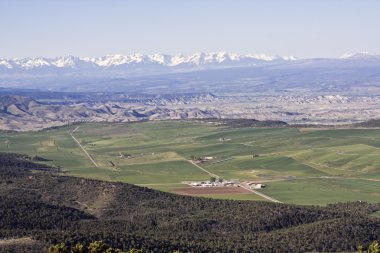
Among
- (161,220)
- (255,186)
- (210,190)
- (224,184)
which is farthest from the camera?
→ (224,184)

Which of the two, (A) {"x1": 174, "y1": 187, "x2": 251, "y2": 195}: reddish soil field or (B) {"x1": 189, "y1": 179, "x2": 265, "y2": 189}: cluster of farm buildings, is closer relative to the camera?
(A) {"x1": 174, "y1": 187, "x2": 251, "y2": 195}: reddish soil field

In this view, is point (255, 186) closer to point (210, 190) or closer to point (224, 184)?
point (224, 184)

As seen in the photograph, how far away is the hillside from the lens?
9144cm

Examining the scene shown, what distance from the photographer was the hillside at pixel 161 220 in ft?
300

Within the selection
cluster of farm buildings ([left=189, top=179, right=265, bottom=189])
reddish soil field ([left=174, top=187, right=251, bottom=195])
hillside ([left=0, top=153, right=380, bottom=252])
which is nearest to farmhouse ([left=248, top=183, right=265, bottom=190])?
cluster of farm buildings ([left=189, top=179, right=265, bottom=189])

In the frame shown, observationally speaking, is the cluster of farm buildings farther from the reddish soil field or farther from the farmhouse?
the reddish soil field

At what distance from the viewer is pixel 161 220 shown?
112 m

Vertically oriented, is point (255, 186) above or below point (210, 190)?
below

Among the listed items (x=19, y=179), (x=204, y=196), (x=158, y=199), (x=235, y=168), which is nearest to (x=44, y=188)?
(x=19, y=179)

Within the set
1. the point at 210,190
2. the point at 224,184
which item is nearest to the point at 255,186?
the point at 224,184

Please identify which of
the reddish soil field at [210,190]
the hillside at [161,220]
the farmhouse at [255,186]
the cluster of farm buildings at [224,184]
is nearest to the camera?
the hillside at [161,220]

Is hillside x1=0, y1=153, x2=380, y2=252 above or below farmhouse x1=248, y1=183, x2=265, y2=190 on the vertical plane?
above

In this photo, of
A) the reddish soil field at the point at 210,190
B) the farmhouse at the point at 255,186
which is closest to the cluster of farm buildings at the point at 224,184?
the farmhouse at the point at 255,186

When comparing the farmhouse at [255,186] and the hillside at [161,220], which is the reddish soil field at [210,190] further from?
the hillside at [161,220]
